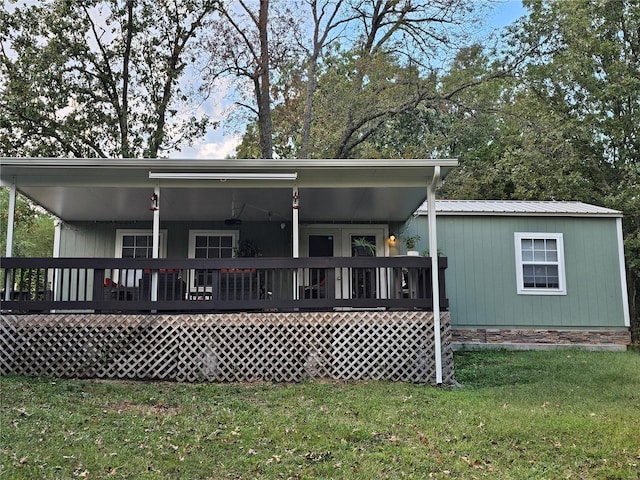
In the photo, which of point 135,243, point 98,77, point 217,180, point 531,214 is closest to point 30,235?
point 98,77

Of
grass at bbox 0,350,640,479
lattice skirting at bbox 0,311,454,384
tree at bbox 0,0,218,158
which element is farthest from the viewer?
tree at bbox 0,0,218,158

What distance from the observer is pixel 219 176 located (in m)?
7.46

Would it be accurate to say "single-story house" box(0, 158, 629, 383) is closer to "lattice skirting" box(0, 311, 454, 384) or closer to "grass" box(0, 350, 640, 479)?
"lattice skirting" box(0, 311, 454, 384)

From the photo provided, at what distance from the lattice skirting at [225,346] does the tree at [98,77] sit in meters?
9.07

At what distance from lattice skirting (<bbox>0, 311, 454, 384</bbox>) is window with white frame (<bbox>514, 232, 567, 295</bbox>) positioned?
380 centimetres

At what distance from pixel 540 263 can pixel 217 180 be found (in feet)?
22.0

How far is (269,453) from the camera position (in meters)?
4.44

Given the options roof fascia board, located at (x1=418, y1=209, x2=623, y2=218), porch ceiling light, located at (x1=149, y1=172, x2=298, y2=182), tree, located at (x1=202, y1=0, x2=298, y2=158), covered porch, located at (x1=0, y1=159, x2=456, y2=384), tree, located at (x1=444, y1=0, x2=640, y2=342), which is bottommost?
covered porch, located at (x1=0, y1=159, x2=456, y2=384)

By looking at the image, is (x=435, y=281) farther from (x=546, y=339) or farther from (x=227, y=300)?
(x=546, y=339)

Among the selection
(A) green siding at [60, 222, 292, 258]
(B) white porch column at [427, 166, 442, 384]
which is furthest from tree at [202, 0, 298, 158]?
(B) white porch column at [427, 166, 442, 384]

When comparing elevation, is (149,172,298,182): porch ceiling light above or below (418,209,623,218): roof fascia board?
above

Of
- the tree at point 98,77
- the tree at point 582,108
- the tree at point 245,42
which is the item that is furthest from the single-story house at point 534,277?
the tree at point 98,77

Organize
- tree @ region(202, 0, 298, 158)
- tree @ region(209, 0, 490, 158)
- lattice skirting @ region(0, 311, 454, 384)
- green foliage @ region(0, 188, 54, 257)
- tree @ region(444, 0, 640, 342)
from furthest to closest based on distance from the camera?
green foliage @ region(0, 188, 54, 257)
tree @ region(202, 0, 298, 158)
tree @ region(209, 0, 490, 158)
tree @ region(444, 0, 640, 342)
lattice skirting @ region(0, 311, 454, 384)

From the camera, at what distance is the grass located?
415cm
